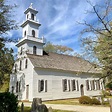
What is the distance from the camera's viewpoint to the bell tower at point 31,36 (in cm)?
2647

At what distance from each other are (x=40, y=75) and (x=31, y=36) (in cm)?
811

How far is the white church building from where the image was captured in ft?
75.9

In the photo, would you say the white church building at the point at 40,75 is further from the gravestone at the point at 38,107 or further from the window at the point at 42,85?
→ the gravestone at the point at 38,107

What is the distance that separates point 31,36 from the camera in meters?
27.0

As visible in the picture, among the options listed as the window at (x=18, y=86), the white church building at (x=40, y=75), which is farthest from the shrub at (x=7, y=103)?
the window at (x=18, y=86)

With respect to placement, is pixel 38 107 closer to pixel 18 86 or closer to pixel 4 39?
pixel 4 39

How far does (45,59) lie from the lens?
88.1 ft

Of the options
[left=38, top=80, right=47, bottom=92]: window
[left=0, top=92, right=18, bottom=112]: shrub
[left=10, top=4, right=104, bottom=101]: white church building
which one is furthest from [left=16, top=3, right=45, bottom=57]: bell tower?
[left=0, top=92, right=18, bottom=112]: shrub

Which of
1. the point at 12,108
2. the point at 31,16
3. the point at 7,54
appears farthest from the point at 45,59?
the point at 12,108

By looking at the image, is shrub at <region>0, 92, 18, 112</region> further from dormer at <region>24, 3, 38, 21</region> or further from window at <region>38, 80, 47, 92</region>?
dormer at <region>24, 3, 38, 21</region>

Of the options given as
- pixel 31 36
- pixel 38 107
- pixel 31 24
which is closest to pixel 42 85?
pixel 31 36

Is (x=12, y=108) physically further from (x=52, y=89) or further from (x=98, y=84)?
(x=98, y=84)

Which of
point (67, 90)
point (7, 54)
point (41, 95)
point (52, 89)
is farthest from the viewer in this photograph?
point (67, 90)

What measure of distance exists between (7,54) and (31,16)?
56.7 feet
